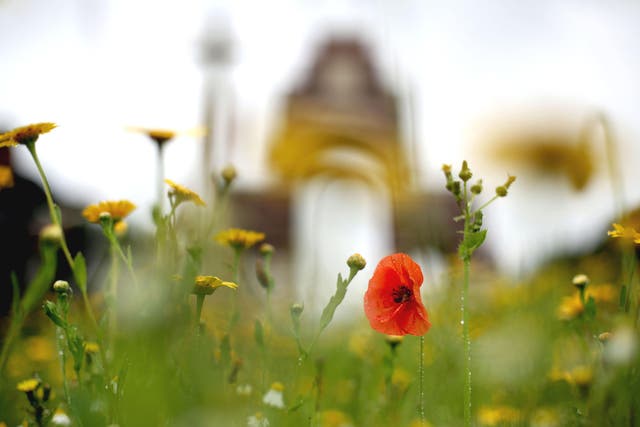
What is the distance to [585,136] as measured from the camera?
3.60 ft

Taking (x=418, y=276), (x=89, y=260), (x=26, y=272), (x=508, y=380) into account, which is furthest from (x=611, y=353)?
(x=89, y=260)

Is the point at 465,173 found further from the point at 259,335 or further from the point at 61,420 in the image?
the point at 61,420

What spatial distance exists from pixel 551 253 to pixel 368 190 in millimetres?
18458

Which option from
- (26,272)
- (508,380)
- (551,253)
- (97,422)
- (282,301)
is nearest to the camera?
(97,422)

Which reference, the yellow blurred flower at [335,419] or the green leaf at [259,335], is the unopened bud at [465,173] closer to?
the green leaf at [259,335]

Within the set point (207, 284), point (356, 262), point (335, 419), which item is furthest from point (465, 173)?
point (335, 419)

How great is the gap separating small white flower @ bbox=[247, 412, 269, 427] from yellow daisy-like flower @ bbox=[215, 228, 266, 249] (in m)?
0.24

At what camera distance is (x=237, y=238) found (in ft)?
2.89

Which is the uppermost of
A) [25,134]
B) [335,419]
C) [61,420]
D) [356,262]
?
[25,134]

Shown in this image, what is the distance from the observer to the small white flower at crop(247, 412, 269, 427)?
25.9 inches

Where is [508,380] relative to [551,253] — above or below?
below

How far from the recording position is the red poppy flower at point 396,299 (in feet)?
2.01

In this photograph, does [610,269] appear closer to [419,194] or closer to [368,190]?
[419,194]

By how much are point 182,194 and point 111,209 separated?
14cm
